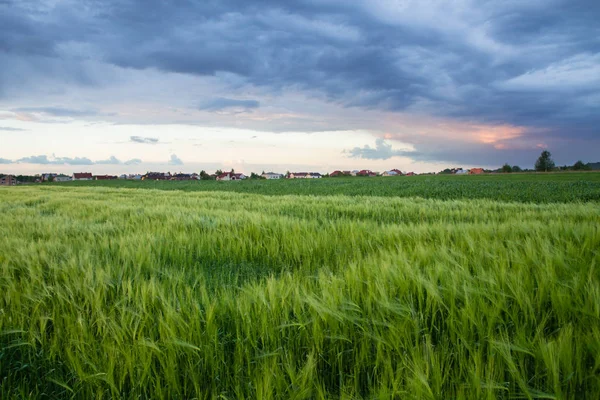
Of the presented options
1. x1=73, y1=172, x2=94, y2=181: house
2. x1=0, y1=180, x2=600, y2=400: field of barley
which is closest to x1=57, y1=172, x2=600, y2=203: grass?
x1=0, y1=180, x2=600, y2=400: field of barley

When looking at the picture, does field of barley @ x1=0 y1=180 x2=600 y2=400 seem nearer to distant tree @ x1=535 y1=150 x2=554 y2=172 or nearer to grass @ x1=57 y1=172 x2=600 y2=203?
grass @ x1=57 y1=172 x2=600 y2=203

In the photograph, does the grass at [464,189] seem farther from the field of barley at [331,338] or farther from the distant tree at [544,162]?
the distant tree at [544,162]

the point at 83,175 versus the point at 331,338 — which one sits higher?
the point at 83,175

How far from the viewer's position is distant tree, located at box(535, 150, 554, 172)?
109 m

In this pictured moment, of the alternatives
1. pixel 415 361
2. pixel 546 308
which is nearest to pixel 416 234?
pixel 546 308

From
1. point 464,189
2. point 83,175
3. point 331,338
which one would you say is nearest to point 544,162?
point 464,189

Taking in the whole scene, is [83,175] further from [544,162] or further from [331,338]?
[544,162]

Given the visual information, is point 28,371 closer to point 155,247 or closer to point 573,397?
point 155,247

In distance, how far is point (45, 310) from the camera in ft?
6.22

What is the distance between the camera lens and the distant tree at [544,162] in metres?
109

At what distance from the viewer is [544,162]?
111m

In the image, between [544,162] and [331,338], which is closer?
[331,338]

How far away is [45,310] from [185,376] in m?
1.23

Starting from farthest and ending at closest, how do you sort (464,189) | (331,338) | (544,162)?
1. (544,162)
2. (464,189)
3. (331,338)
